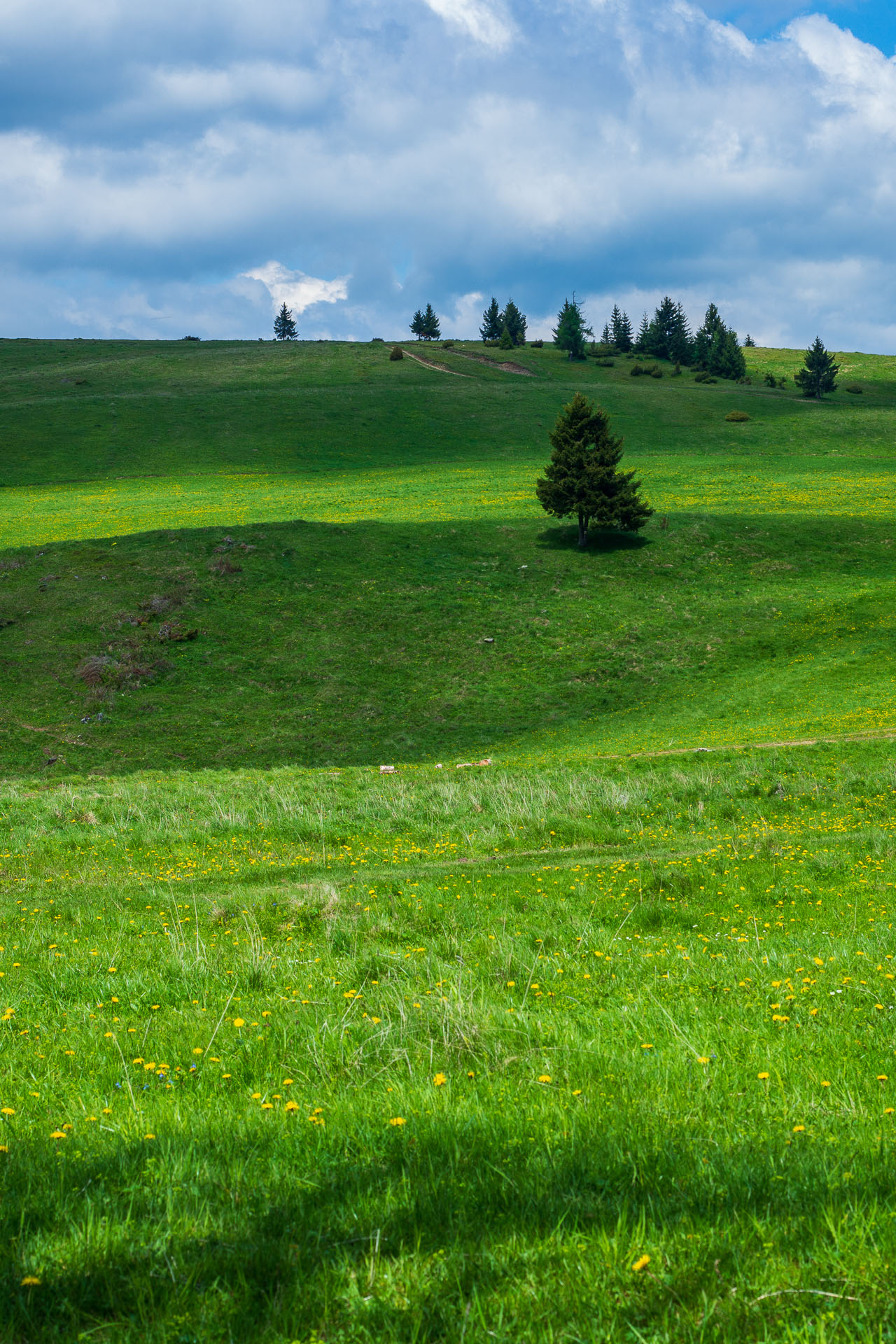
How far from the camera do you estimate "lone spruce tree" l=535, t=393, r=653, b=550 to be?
179ft

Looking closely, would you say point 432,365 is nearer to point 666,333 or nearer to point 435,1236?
point 666,333

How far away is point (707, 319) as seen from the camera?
504 ft

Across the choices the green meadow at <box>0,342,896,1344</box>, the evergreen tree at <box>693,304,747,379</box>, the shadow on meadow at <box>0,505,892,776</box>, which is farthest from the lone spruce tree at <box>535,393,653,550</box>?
the evergreen tree at <box>693,304,747,379</box>

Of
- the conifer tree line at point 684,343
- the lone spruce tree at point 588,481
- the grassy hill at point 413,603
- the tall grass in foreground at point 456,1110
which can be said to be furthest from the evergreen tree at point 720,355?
the tall grass in foreground at point 456,1110

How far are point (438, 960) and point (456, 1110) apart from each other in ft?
11.1

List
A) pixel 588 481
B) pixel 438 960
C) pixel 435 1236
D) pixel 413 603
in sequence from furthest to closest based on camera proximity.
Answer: pixel 588 481 < pixel 413 603 < pixel 438 960 < pixel 435 1236

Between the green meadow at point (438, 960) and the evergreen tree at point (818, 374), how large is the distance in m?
85.5

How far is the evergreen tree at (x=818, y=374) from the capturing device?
11806 centimetres

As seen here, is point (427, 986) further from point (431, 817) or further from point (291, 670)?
point (291, 670)

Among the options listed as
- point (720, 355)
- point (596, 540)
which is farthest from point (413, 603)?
point (720, 355)

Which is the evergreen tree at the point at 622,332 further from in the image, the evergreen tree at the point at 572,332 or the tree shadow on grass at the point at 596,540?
the tree shadow on grass at the point at 596,540

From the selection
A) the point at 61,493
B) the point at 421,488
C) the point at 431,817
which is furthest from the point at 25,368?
the point at 431,817

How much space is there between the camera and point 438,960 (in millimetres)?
7902

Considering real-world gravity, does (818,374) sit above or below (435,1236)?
above
